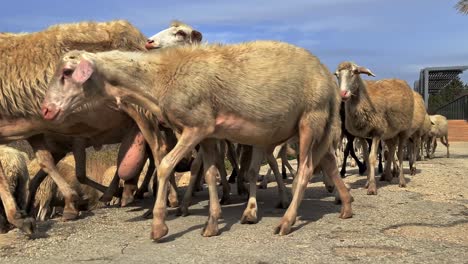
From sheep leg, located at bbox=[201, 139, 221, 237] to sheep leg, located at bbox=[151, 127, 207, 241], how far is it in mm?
553

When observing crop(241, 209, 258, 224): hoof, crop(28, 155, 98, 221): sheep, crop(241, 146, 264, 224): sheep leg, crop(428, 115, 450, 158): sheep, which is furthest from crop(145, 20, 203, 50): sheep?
crop(428, 115, 450, 158): sheep

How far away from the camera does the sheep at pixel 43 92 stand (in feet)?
21.7

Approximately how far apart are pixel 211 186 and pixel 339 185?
180 centimetres

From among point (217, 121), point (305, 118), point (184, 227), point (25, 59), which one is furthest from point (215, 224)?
point (25, 59)

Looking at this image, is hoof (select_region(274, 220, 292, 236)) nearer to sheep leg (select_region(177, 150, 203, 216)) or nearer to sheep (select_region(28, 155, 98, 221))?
sheep leg (select_region(177, 150, 203, 216))

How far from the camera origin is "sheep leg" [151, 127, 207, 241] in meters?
5.32

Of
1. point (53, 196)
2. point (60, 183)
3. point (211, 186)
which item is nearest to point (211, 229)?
point (211, 186)

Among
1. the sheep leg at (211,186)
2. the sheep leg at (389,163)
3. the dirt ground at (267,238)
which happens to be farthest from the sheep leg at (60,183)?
the sheep leg at (389,163)

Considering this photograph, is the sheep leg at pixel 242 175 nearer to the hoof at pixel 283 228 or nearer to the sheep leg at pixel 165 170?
the hoof at pixel 283 228

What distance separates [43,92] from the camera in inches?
260

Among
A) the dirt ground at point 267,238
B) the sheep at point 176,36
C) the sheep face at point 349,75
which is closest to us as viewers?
the dirt ground at point 267,238

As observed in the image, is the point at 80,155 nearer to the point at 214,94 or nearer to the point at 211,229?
the point at 211,229

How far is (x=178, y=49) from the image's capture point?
601 cm

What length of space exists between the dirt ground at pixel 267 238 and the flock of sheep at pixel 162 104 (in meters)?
0.27
